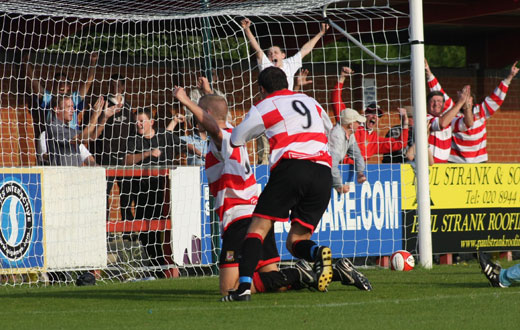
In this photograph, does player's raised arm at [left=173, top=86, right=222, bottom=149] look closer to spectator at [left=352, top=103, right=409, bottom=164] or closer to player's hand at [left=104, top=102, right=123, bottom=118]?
player's hand at [left=104, top=102, right=123, bottom=118]

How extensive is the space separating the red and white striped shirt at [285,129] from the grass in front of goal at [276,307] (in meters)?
1.24

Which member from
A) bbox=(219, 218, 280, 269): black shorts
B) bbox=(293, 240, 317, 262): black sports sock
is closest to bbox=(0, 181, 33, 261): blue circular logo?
bbox=(219, 218, 280, 269): black shorts

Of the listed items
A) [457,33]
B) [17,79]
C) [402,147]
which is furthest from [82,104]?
[457,33]

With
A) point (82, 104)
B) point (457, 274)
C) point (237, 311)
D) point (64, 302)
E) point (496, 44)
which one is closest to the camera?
point (237, 311)

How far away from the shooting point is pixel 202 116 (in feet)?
26.8

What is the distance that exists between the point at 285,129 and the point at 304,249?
1.04m

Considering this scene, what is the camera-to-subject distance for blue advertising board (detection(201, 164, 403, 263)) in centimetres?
1306

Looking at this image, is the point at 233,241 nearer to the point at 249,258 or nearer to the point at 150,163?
the point at 249,258

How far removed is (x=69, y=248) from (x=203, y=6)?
4071mm

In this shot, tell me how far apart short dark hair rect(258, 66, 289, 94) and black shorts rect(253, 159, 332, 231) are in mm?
656

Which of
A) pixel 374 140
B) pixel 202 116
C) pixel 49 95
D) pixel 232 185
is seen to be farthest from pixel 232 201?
pixel 374 140

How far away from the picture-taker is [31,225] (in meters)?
11.4

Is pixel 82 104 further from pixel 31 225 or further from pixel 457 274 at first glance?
pixel 457 274

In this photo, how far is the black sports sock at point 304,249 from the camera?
819cm
